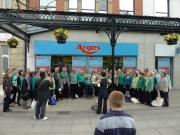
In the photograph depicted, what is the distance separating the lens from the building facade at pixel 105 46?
1021 inches

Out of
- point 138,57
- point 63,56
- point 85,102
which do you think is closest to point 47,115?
point 85,102

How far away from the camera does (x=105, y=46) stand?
87.9ft

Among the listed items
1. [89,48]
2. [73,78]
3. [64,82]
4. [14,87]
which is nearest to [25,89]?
→ [14,87]

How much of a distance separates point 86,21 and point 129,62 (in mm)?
11883

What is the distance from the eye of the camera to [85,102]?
1964cm

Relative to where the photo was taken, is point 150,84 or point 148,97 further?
point 148,97

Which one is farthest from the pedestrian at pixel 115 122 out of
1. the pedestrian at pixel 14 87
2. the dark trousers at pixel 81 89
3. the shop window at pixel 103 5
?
the shop window at pixel 103 5

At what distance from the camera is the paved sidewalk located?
11.3m

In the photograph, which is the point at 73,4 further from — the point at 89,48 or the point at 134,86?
the point at 134,86

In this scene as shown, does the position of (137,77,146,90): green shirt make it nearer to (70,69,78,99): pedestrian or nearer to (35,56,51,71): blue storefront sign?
(70,69,78,99): pedestrian

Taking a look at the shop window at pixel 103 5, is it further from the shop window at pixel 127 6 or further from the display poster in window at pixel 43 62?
the display poster in window at pixel 43 62

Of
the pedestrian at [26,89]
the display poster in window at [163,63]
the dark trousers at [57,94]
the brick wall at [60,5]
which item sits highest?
the brick wall at [60,5]

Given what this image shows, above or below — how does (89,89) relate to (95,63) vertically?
below

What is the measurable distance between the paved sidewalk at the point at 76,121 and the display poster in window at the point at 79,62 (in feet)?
29.8
